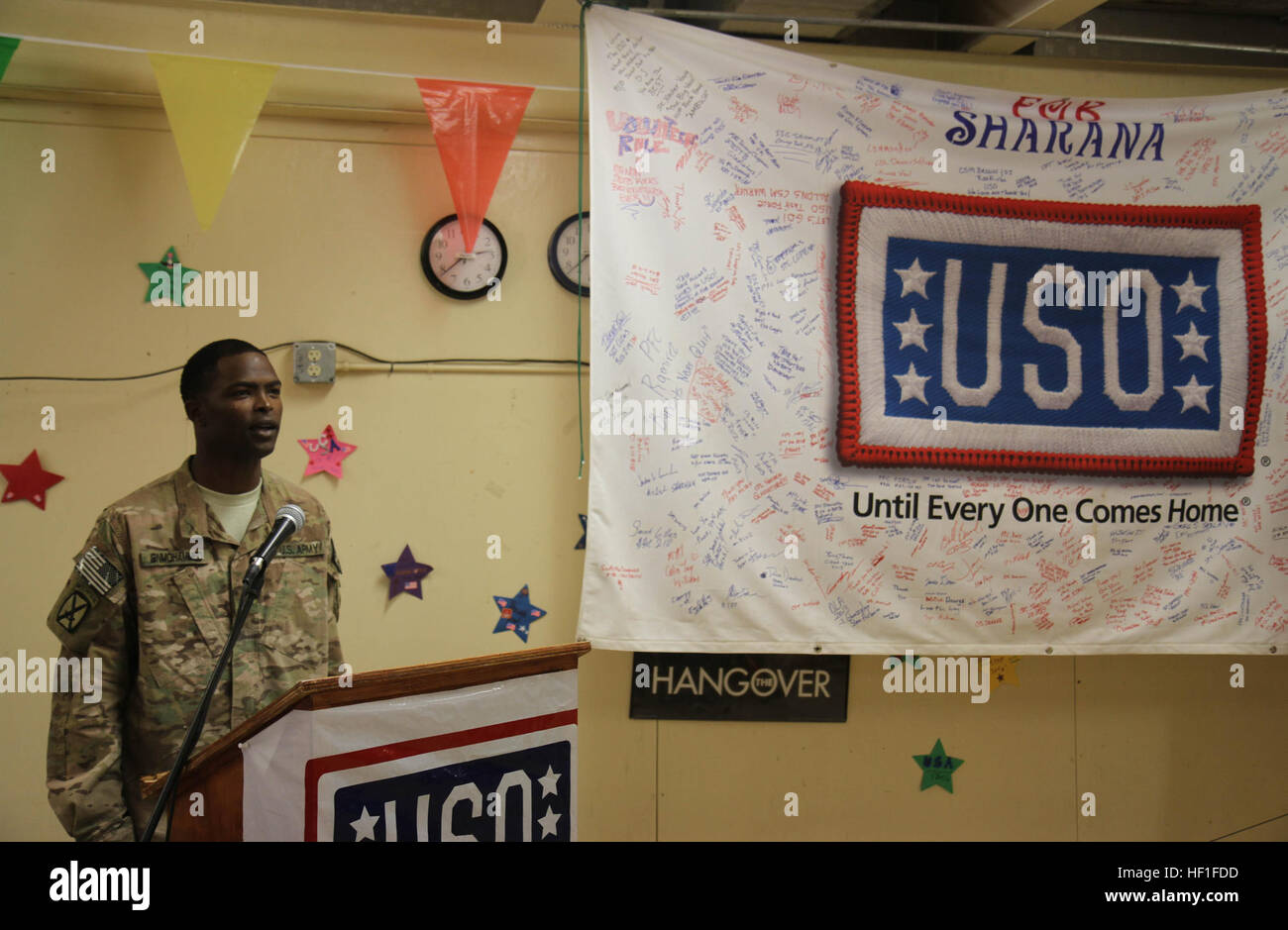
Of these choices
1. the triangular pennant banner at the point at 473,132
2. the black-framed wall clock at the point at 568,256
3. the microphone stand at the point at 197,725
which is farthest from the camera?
the black-framed wall clock at the point at 568,256

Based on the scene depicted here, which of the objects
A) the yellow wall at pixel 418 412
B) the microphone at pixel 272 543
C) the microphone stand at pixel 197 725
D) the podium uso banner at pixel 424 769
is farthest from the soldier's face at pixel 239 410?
the podium uso banner at pixel 424 769

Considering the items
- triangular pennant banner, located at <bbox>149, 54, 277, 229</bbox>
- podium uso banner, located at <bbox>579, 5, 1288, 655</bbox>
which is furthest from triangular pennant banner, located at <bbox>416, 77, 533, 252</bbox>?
triangular pennant banner, located at <bbox>149, 54, 277, 229</bbox>

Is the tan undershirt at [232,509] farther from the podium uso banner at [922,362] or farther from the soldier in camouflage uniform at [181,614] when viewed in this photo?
the podium uso banner at [922,362]

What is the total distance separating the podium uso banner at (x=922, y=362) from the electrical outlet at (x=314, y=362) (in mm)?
839

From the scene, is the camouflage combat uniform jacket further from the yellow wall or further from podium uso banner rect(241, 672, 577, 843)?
podium uso banner rect(241, 672, 577, 843)

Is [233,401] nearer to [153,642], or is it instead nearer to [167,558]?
[167,558]

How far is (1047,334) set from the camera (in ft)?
9.50

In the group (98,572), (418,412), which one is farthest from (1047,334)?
(98,572)

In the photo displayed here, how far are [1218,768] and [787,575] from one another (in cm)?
177

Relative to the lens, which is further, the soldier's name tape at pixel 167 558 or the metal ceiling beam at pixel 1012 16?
the metal ceiling beam at pixel 1012 16

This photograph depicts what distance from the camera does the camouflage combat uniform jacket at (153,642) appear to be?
7.70 ft

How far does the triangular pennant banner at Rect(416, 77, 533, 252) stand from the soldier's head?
688 millimetres

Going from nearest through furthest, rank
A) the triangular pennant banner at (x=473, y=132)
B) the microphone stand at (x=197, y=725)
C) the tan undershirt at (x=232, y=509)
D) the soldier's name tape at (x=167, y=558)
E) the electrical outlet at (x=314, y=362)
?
the microphone stand at (x=197, y=725)
the soldier's name tape at (x=167, y=558)
the tan undershirt at (x=232, y=509)
the triangular pennant banner at (x=473, y=132)
the electrical outlet at (x=314, y=362)
